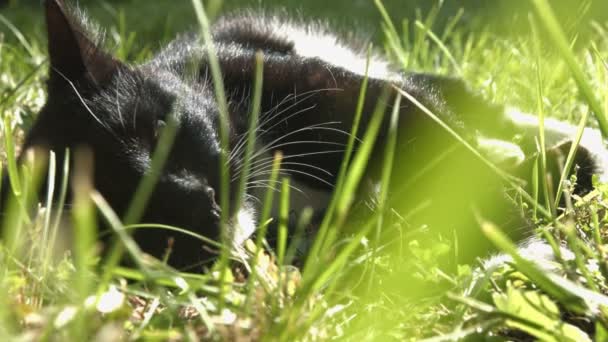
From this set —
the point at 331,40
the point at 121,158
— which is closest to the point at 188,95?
the point at 121,158

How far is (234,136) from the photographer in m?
1.44

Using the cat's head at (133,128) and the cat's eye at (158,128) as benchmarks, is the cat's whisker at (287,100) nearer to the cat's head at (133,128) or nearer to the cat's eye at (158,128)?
the cat's head at (133,128)

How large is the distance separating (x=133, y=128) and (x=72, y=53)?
0.81ft

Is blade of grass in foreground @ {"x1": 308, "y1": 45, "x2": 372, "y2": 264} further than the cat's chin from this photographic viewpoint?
No

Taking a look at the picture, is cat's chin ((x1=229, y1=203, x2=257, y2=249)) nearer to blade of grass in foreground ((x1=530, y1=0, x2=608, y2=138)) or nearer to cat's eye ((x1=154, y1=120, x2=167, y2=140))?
cat's eye ((x1=154, y1=120, x2=167, y2=140))

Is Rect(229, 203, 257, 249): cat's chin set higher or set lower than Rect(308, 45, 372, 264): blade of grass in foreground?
lower

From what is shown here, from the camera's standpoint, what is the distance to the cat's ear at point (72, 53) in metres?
Answer: 1.34

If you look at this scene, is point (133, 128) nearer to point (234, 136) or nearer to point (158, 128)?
point (158, 128)

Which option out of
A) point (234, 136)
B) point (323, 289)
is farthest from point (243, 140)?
point (323, 289)

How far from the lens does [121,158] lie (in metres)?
1.21

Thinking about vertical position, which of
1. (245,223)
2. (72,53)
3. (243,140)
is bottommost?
(245,223)

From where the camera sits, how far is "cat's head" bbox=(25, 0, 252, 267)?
1.17 meters

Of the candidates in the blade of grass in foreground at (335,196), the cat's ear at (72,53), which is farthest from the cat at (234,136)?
the blade of grass in foreground at (335,196)

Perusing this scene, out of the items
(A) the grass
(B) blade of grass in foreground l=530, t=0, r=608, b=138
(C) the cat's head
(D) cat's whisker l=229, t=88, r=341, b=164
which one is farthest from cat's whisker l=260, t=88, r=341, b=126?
(B) blade of grass in foreground l=530, t=0, r=608, b=138
